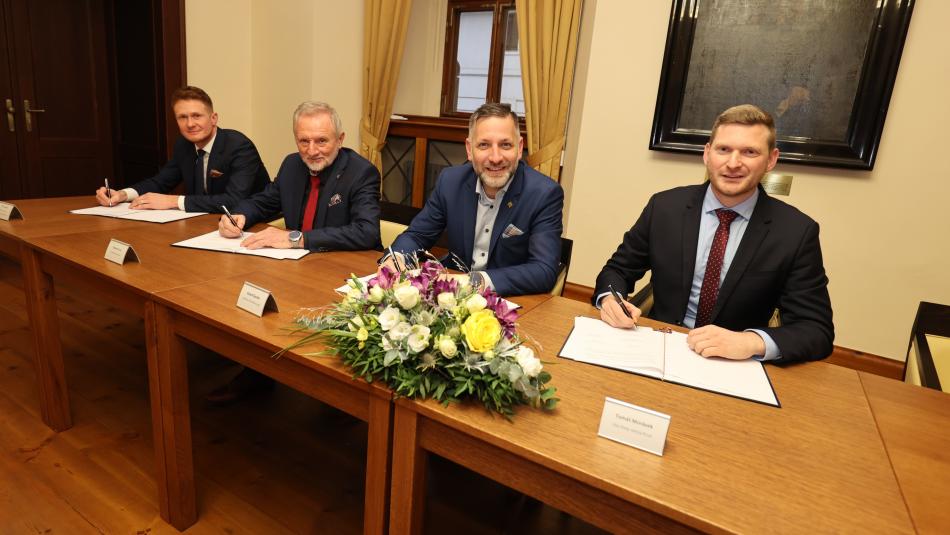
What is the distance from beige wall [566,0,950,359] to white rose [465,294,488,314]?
2533mm

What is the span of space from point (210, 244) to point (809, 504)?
1.88 metres

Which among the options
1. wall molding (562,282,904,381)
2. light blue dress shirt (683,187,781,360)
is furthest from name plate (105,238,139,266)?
wall molding (562,282,904,381)

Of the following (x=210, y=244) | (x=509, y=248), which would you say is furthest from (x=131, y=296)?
(x=509, y=248)

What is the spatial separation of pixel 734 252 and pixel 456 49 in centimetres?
363

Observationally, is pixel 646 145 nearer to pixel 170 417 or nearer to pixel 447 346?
pixel 447 346

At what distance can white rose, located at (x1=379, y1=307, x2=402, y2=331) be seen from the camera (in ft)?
3.02

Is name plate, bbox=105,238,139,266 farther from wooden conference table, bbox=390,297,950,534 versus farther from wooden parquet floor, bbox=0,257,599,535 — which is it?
wooden conference table, bbox=390,297,950,534

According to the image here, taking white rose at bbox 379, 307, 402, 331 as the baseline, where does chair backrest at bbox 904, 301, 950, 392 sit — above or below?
below

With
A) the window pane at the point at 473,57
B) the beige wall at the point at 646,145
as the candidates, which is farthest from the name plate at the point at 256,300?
the window pane at the point at 473,57

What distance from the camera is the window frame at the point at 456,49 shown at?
420 centimetres

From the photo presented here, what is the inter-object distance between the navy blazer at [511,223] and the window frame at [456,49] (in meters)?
2.50

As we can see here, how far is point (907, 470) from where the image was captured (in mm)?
823

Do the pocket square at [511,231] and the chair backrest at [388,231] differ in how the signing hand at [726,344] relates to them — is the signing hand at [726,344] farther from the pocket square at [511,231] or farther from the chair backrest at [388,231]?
the chair backrest at [388,231]

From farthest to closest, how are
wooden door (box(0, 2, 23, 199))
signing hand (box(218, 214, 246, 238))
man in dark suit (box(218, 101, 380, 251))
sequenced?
wooden door (box(0, 2, 23, 199))
man in dark suit (box(218, 101, 380, 251))
signing hand (box(218, 214, 246, 238))
